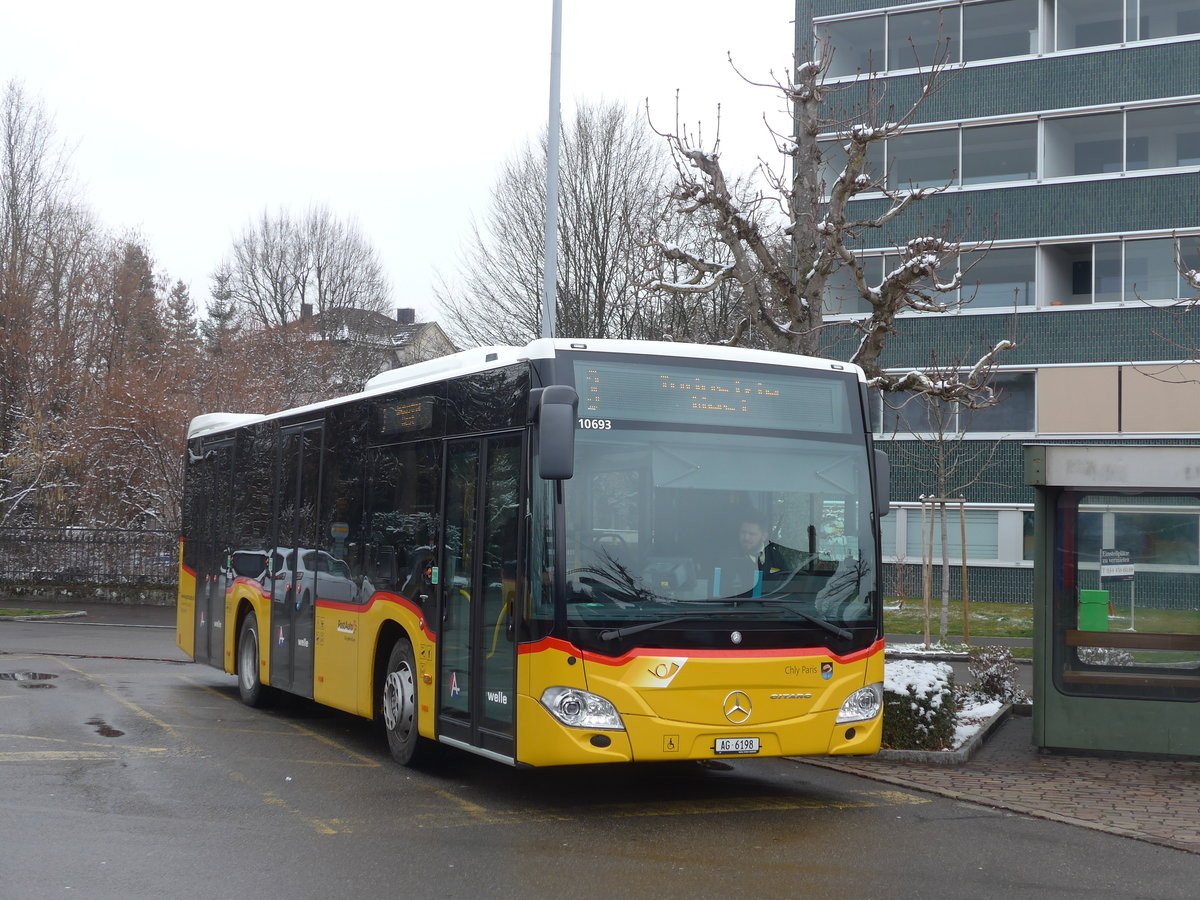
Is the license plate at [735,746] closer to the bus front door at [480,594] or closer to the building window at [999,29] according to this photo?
the bus front door at [480,594]

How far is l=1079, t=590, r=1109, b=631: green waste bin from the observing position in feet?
36.4

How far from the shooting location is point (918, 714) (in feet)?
36.8

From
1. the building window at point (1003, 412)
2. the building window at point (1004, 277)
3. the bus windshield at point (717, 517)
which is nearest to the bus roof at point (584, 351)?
the bus windshield at point (717, 517)

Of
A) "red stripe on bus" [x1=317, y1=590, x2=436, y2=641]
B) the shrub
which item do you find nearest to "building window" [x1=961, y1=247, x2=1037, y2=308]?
the shrub

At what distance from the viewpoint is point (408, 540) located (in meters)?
10.2

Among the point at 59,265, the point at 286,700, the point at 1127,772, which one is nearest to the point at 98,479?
the point at 59,265

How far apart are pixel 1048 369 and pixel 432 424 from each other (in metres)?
25.6

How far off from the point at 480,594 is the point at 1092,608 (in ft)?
16.4

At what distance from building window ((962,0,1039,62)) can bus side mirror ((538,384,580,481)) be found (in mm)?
29033

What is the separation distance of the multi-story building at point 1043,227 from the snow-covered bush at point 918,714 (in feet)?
69.0

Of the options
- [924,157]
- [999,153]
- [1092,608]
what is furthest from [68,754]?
[924,157]

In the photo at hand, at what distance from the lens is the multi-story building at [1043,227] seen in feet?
105

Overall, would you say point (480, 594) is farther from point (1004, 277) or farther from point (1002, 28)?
point (1002, 28)

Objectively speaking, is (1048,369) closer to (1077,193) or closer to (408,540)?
(1077,193)
